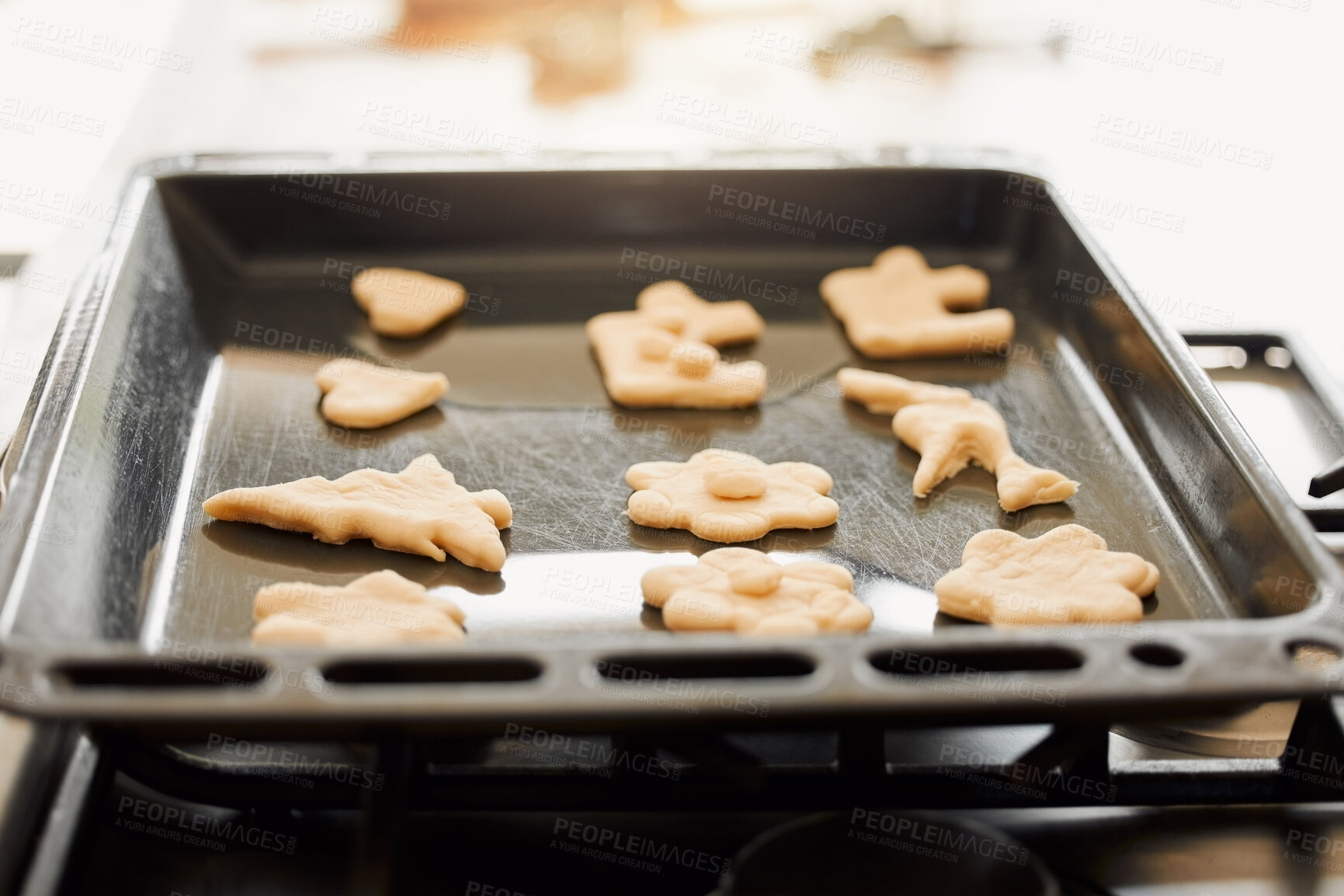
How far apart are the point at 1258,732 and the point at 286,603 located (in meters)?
0.79

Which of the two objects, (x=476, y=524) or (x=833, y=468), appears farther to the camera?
(x=833, y=468)

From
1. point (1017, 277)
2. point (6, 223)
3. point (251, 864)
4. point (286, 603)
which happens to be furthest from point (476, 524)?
point (6, 223)

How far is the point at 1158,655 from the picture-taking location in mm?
773

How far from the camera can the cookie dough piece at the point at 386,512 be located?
1.05 meters

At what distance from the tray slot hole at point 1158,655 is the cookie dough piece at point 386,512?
54cm

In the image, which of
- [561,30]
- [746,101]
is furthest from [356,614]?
[561,30]

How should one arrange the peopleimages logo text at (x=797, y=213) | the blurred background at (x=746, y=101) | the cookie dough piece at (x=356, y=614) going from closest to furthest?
the cookie dough piece at (x=356, y=614), the peopleimages logo text at (x=797, y=213), the blurred background at (x=746, y=101)

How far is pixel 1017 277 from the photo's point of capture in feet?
4.92

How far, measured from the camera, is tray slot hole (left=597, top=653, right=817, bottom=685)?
0.74 meters

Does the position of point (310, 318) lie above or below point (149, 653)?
above

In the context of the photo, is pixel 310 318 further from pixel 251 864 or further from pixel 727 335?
pixel 251 864

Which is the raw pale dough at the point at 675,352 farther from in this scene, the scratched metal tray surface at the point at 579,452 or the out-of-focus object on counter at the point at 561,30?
the out-of-focus object on counter at the point at 561,30

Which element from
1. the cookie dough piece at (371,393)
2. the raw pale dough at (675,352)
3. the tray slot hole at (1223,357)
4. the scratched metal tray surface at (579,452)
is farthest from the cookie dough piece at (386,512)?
the tray slot hole at (1223,357)

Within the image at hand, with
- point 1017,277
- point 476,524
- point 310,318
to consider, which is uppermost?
point 1017,277
